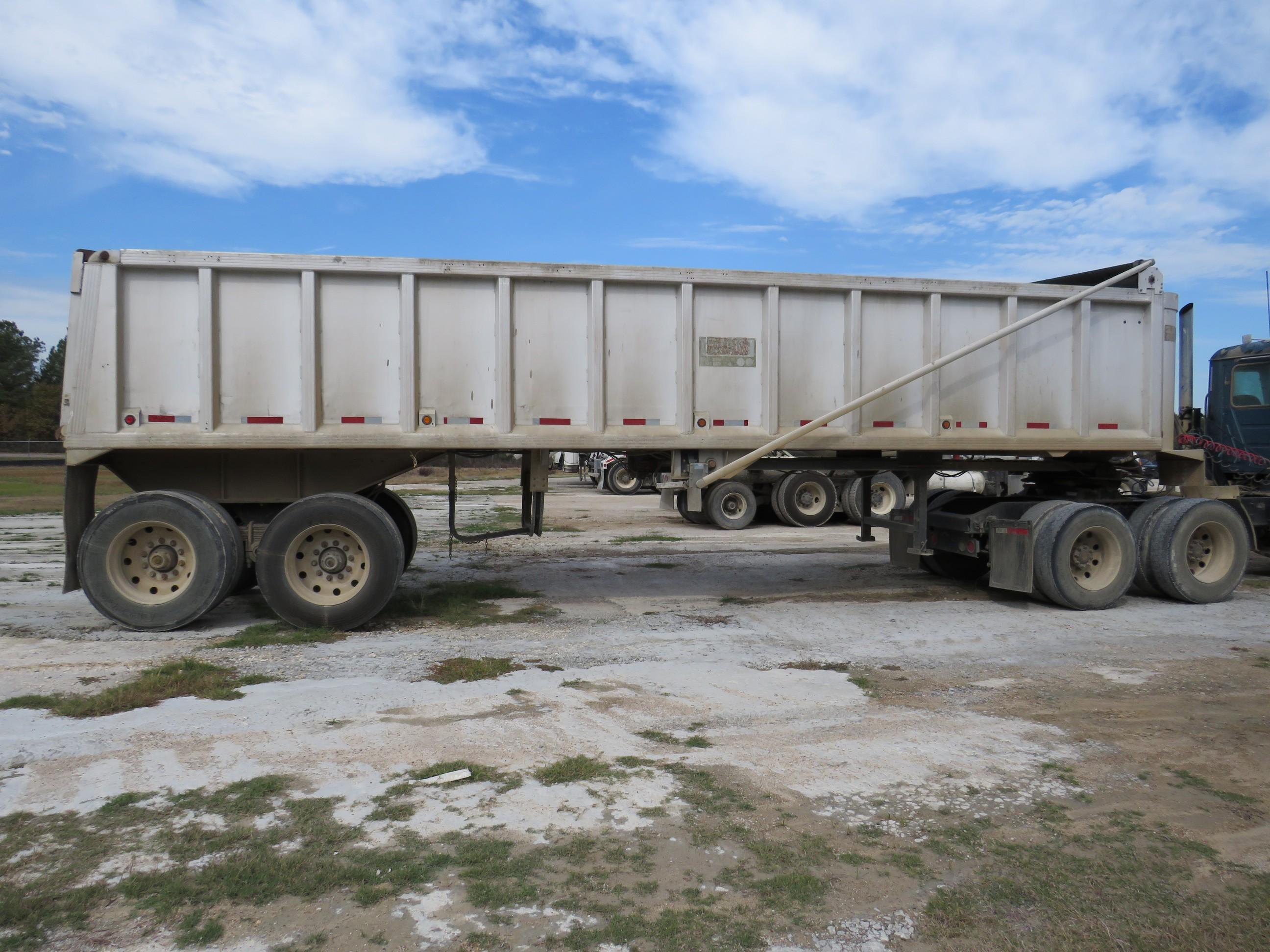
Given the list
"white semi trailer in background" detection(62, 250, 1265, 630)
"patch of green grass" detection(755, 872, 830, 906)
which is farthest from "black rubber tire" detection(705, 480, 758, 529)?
"patch of green grass" detection(755, 872, 830, 906)

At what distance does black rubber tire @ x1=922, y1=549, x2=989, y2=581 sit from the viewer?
1062cm

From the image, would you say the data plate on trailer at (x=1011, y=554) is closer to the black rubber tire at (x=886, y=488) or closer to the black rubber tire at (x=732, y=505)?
the black rubber tire at (x=886, y=488)

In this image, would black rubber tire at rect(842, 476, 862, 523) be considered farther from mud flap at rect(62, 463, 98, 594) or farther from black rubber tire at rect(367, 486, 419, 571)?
mud flap at rect(62, 463, 98, 594)

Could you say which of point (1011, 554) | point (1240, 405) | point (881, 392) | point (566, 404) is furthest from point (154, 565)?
point (1240, 405)

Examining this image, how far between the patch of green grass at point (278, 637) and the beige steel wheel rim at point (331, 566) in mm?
254

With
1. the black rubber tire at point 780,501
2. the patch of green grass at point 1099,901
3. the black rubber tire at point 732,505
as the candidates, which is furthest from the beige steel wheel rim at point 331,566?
the black rubber tire at point 780,501

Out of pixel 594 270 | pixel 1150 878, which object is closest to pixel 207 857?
pixel 1150 878

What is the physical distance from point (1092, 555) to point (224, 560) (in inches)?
323

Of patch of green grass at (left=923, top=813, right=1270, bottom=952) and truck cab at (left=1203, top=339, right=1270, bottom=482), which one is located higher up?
truck cab at (left=1203, top=339, right=1270, bottom=482)

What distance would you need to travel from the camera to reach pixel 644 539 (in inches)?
607

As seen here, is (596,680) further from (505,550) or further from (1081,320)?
(505,550)

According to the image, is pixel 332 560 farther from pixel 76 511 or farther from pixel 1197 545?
pixel 1197 545

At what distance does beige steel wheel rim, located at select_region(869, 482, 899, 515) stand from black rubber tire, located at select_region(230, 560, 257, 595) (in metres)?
13.5

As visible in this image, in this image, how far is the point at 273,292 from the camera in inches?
300
